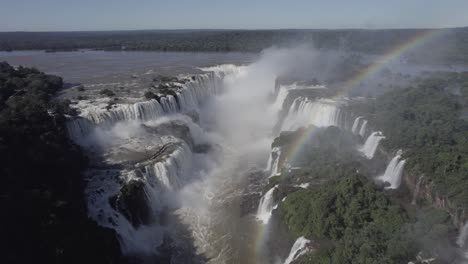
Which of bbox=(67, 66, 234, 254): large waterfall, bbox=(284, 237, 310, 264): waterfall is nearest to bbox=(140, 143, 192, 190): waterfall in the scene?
bbox=(67, 66, 234, 254): large waterfall

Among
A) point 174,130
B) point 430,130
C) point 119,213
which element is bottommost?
point 119,213

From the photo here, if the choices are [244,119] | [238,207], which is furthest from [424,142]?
[244,119]

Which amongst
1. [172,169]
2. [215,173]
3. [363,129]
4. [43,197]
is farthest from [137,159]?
[363,129]

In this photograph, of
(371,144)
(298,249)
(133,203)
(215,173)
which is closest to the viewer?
(298,249)

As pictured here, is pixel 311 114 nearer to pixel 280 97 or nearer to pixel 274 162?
pixel 274 162

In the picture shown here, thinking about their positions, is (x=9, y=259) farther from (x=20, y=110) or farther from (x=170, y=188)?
(x=20, y=110)

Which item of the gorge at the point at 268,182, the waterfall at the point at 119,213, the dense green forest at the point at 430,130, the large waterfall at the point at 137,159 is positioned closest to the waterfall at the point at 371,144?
the gorge at the point at 268,182
